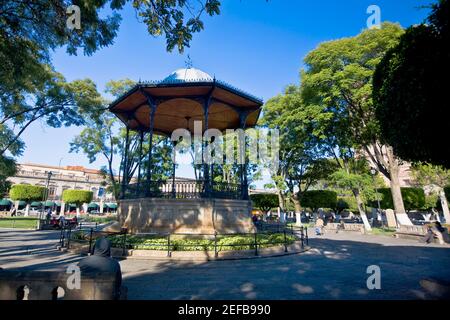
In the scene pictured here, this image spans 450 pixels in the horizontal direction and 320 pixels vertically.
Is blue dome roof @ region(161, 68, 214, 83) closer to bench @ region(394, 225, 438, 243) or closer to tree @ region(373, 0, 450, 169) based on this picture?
tree @ region(373, 0, 450, 169)

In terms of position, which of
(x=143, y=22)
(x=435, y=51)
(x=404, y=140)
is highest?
(x=143, y=22)

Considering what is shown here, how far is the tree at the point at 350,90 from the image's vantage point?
19.0 meters

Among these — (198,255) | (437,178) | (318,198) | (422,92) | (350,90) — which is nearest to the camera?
(422,92)

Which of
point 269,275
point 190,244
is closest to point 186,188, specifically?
point 190,244

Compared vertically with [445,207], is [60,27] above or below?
above

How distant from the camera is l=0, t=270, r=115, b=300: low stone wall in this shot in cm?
401

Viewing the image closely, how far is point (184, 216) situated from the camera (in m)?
11.7

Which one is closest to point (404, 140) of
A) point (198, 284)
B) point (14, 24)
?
point (198, 284)

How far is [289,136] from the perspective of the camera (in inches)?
1009

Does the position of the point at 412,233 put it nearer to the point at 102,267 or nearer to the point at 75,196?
the point at 102,267

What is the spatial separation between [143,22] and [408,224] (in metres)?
23.6

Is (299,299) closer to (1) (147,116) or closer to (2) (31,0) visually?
(2) (31,0)

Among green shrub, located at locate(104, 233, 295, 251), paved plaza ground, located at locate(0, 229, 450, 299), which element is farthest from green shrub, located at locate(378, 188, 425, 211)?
green shrub, located at locate(104, 233, 295, 251)

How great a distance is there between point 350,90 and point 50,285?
2220 centimetres
